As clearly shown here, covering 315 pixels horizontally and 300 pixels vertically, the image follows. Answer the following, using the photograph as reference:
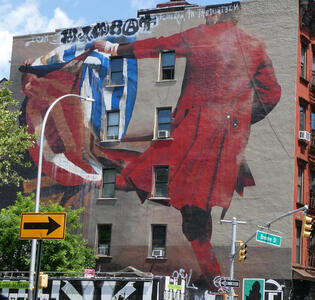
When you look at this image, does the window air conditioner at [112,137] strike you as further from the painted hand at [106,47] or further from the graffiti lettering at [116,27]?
the graffiti lettering at [116,27]

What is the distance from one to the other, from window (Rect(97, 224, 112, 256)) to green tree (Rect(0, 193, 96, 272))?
44.2 inches

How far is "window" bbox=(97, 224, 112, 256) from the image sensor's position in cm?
4412

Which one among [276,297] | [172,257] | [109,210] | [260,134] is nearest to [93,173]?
[109,210]

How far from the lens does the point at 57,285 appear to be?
129 ft

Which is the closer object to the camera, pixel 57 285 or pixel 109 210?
pixel 57 285

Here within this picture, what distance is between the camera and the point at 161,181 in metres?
43.2

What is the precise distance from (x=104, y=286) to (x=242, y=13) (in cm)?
1857

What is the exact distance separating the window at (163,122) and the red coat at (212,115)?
0.46 meters

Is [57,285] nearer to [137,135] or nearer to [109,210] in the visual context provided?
[109,210]

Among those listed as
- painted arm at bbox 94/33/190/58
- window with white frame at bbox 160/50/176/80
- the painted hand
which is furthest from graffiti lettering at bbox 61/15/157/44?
window with white frame at bbox 160/50/176/80

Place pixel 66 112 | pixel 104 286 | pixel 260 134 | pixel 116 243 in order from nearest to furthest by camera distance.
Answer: pixel 104 286 → pixel 260 134 → pixel 116 243 → pixel 66 112

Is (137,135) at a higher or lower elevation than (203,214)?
higher

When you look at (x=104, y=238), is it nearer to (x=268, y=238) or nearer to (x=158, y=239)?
→ (x=158, y=239)

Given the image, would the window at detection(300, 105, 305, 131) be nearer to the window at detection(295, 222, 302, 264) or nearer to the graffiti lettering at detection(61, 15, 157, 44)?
the window at detection(295, 222, 302, 264)
